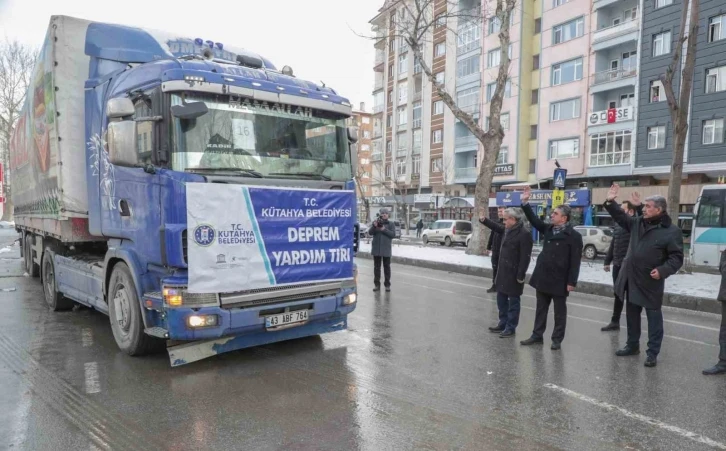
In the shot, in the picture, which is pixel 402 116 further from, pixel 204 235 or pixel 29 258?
pixel 204 235

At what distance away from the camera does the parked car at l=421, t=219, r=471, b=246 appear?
105 feet

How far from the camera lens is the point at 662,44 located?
29.7m

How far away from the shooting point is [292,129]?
5430 millimetres

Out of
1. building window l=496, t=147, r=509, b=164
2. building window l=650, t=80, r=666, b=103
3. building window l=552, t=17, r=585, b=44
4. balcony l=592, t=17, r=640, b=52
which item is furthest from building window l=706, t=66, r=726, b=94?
building window l=496, t=147, r=509, b=164

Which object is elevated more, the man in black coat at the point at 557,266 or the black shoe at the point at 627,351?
the man in black coat at the point at 557,266

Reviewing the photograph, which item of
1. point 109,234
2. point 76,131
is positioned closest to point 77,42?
point 76,131

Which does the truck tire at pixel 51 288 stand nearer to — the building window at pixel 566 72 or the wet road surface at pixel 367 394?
the wet road surface at pixel 367 394

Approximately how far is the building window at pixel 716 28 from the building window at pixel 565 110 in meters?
8.96

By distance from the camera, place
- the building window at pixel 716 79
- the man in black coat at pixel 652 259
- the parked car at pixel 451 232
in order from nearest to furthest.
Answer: the man in black coat at pixel 652 259 < the building window at pixel 716 79 < the parked car at pixel 451 232

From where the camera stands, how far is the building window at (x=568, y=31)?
115 feet

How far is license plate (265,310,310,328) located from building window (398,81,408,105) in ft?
167

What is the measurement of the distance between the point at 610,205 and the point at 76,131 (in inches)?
257

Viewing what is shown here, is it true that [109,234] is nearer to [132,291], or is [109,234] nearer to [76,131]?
[132,291]

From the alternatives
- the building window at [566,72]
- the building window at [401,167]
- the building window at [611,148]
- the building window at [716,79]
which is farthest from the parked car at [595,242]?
the building window at [401,167]
